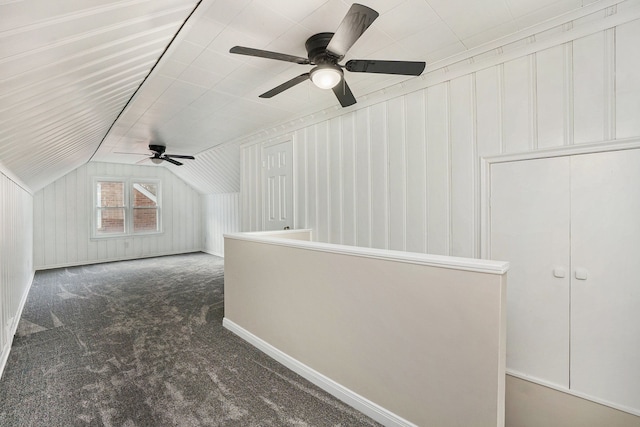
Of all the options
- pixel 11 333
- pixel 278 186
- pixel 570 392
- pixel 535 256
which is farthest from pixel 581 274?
pixel 11 333

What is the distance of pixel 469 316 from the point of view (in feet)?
4.93

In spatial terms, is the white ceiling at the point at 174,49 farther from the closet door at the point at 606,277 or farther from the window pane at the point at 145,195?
the window pane at the point at 145,195

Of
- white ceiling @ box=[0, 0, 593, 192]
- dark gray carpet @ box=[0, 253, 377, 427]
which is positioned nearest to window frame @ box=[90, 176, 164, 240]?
dark gray carpet @ box=[0, 253, 377, 427]

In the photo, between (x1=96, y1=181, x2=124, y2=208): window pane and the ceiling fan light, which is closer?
the ceiling fan light

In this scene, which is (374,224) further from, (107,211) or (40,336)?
(107,211)

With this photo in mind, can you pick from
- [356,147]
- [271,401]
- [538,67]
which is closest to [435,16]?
[538,67]

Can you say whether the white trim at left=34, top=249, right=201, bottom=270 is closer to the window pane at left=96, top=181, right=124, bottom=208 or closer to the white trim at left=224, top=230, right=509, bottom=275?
the window pane at left=96, top=181, right=124, bottom=208

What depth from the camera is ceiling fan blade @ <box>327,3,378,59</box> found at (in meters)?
1.47

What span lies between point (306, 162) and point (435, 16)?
7.87 ft

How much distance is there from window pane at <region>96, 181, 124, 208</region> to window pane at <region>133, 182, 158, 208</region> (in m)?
0.32

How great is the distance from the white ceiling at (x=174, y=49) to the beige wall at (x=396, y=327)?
5.39 ft

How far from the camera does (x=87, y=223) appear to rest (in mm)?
7246

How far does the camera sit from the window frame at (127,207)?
7.32 meters

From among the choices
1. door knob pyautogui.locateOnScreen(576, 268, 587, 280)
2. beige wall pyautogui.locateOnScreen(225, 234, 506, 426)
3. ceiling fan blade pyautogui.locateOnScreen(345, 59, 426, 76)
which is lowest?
beige wall pyautogui.locateOnScreen(225, 234, 506, 426)
